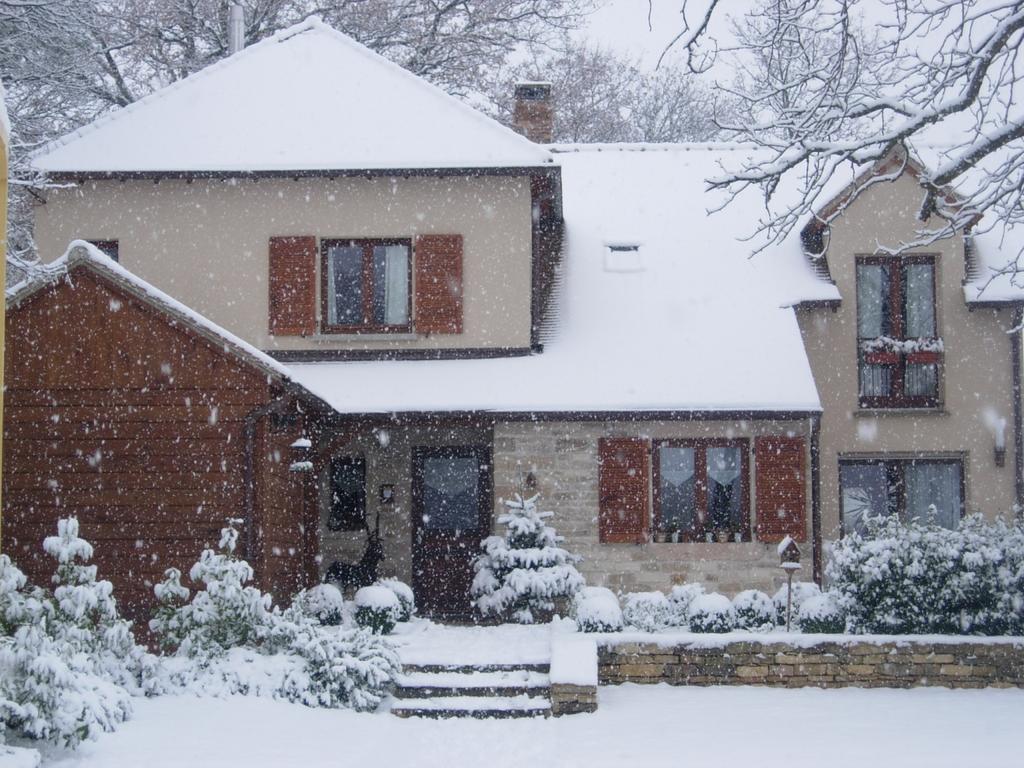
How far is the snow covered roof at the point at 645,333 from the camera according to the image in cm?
1541

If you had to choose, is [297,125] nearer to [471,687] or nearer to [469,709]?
[471,687]

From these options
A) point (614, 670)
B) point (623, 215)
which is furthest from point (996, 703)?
point (623, 215)

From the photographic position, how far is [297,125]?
16.8m

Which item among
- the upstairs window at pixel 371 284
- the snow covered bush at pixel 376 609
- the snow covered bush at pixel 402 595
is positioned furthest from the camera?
the upstairs window at pixel 371 284

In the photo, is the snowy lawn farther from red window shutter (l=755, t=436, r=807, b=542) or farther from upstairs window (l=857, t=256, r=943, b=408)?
upstairs window (l=857, t=256, r=943, b=408)

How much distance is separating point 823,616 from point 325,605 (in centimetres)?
526

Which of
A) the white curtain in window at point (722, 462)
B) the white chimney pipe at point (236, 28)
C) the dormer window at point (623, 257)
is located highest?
the white chimney pipe at point (236, 28)

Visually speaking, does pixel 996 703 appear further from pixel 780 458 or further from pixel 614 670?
pixel 780 458

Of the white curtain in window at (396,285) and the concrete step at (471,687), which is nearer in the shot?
the concrete step at (471,687)

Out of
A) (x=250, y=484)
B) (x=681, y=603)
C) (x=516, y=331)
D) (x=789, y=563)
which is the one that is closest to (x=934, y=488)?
(x=789, y=563)

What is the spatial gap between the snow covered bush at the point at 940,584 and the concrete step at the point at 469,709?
356cm

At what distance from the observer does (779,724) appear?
1048cm

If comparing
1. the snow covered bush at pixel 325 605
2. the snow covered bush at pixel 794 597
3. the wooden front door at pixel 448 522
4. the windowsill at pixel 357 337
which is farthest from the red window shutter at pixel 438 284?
the snow covered bush at pixel 794 597

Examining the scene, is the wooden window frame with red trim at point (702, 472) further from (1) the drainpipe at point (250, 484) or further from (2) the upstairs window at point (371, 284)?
(1) the drainpipe at point (250, 484)
